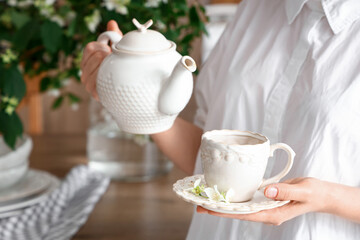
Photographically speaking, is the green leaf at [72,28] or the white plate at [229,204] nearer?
the white plate at [229,204]

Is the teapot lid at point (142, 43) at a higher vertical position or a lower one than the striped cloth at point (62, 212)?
higher

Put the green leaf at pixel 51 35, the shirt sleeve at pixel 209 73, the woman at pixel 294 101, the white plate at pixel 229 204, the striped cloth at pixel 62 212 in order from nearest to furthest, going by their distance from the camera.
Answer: the white plate at pixel 229 204 → the woman at pixel 294 101 → the shirt sleeve at pixel 209 73 → the striped cloth at pixel 62 212 → the green leaf at pixel 51 35

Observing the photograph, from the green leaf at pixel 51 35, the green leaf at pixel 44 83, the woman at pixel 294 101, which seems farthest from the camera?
the green leaf at pixel 44 83

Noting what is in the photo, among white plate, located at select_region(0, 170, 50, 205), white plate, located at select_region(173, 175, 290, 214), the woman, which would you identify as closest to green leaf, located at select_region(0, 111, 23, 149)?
white plate, located at select_region(0, 170, 50, 205)

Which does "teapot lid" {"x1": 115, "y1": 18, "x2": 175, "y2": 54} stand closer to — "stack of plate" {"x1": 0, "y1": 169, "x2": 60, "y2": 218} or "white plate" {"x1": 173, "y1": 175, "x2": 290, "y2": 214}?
"white plate" {"x1": 173, "y1": 175, "x2": 290, "y2": 214}

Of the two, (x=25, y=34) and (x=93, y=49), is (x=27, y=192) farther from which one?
(x=93, y=49)

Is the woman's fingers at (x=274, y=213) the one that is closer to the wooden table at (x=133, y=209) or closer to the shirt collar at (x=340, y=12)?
the shirt collar at (x=340, y=12)

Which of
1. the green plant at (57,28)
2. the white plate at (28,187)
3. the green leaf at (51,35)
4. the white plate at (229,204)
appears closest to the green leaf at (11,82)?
the green plant at (57,28)

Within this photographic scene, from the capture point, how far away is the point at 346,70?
844mm

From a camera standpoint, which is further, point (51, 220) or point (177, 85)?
point (51, 220)

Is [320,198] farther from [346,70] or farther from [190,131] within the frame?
[190,131]

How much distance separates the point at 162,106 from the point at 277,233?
1.06 ft

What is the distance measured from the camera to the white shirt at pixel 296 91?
0.82 m

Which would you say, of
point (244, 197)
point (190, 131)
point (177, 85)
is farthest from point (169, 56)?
point (190, 131)
